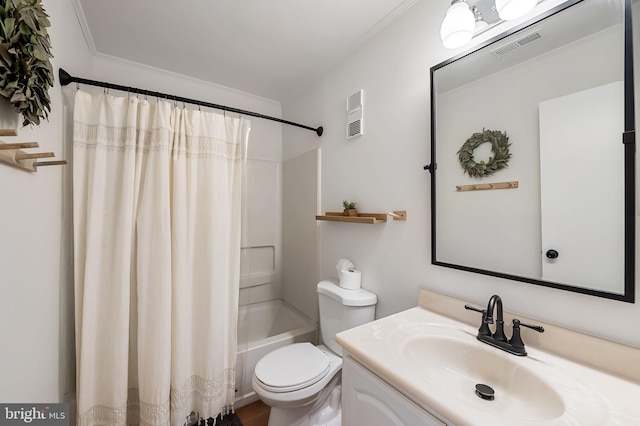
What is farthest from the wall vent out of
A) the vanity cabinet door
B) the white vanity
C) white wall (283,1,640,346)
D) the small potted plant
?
the vanity cabinet door

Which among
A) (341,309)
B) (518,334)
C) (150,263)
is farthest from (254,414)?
(518,334)

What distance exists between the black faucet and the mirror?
159 mm

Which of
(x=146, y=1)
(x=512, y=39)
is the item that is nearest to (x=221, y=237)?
(x=146, y=1)

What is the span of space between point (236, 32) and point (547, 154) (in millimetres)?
1747

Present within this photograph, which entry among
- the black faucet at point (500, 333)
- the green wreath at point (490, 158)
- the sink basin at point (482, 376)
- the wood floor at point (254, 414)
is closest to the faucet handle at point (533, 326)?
the black faucet at point (500, 333)

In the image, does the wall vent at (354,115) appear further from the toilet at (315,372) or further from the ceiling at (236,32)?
the toilet at (315,372)

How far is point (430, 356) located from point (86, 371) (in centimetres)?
160

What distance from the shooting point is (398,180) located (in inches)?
53.7

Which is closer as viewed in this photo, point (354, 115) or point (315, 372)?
point (315, 372)

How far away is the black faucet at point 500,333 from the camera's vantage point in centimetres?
81

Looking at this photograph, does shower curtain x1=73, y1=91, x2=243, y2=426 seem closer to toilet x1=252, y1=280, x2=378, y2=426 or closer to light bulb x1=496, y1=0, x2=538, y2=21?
toilet x1=252, y1=280, x2=378, y2=426

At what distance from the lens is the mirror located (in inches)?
28.3

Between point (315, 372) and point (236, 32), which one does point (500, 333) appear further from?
point (236, 32)

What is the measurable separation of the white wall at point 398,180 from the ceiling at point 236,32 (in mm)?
148
